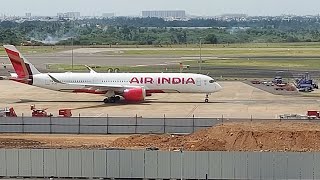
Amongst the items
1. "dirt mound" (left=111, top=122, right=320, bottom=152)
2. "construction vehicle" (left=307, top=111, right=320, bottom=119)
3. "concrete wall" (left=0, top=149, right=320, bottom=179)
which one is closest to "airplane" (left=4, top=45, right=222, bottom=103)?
"construction vehicle" (left=307, top=111, right=320, bottom=119)

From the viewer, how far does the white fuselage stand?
87.8 metres

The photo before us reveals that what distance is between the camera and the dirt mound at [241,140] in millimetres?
52250

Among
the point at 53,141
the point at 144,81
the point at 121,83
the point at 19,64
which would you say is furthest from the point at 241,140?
the point at 19,64

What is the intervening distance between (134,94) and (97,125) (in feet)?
73.8

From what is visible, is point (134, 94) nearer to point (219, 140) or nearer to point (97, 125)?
point (97, 125)

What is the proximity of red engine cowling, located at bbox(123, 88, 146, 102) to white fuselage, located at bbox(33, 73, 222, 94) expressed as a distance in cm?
128

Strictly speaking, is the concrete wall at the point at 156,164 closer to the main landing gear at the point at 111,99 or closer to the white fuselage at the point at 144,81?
the main landing gear at the point at 111,99

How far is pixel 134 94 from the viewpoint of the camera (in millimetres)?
86500

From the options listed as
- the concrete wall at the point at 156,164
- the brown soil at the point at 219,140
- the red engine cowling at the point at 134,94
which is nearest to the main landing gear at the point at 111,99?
the red engine cowling at the point at 134,94

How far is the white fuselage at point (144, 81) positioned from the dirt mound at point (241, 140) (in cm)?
2988

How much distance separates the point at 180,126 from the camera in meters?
63.4

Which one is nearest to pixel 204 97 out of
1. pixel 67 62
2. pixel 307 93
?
pixel 307 93

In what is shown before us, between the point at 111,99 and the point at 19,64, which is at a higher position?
the point at 19,64

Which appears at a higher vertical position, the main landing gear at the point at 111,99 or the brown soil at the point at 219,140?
the brown soil at the point at 219,140
